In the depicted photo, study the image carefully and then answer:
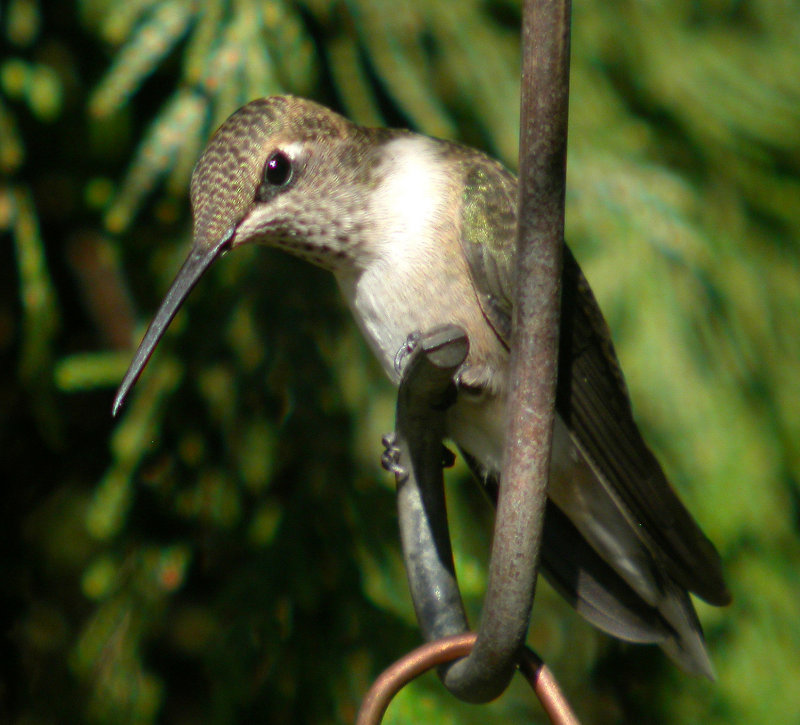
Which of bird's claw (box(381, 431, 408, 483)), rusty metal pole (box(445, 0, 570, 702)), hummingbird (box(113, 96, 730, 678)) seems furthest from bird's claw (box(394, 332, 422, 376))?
rusty metal pole (box(445, 0, 570, 702))

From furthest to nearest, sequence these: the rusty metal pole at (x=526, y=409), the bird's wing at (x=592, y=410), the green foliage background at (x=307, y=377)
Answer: the green foliage background at (x=307, y=377)
the bird's wing at (x=592, y=410)
the rusty metal pole at (x=526, y=409)

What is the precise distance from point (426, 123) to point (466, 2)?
44cm

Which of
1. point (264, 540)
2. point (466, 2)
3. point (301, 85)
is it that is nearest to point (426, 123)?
point (301, 85)

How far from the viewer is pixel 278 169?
1.51 m

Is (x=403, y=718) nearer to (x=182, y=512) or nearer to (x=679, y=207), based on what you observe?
(x=182, y=512)

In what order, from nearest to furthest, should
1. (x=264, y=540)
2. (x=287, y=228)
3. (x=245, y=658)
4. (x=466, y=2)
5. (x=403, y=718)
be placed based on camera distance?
1. (x=287, y=228)
2. (x=403, y=718)
3. (x=245, y=658)
4. (x=264, y=540)
5. (x=466, y=2)

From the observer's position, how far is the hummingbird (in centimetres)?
147

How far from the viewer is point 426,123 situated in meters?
2.07

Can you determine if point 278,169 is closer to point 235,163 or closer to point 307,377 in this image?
point 235,163

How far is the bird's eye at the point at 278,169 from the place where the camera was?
1486 millimetres

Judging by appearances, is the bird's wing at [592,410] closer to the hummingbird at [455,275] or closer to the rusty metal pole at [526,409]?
the hummingbird at [455,275]

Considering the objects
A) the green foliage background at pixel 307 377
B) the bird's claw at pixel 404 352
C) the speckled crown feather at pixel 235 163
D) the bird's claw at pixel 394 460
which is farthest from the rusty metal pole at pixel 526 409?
the green foliage background at pixel 307 377

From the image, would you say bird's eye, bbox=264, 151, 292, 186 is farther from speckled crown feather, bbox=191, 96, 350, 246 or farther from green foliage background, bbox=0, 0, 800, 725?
green foliage background, bbox=0, 0, 800, 725

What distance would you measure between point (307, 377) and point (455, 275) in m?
0.60
